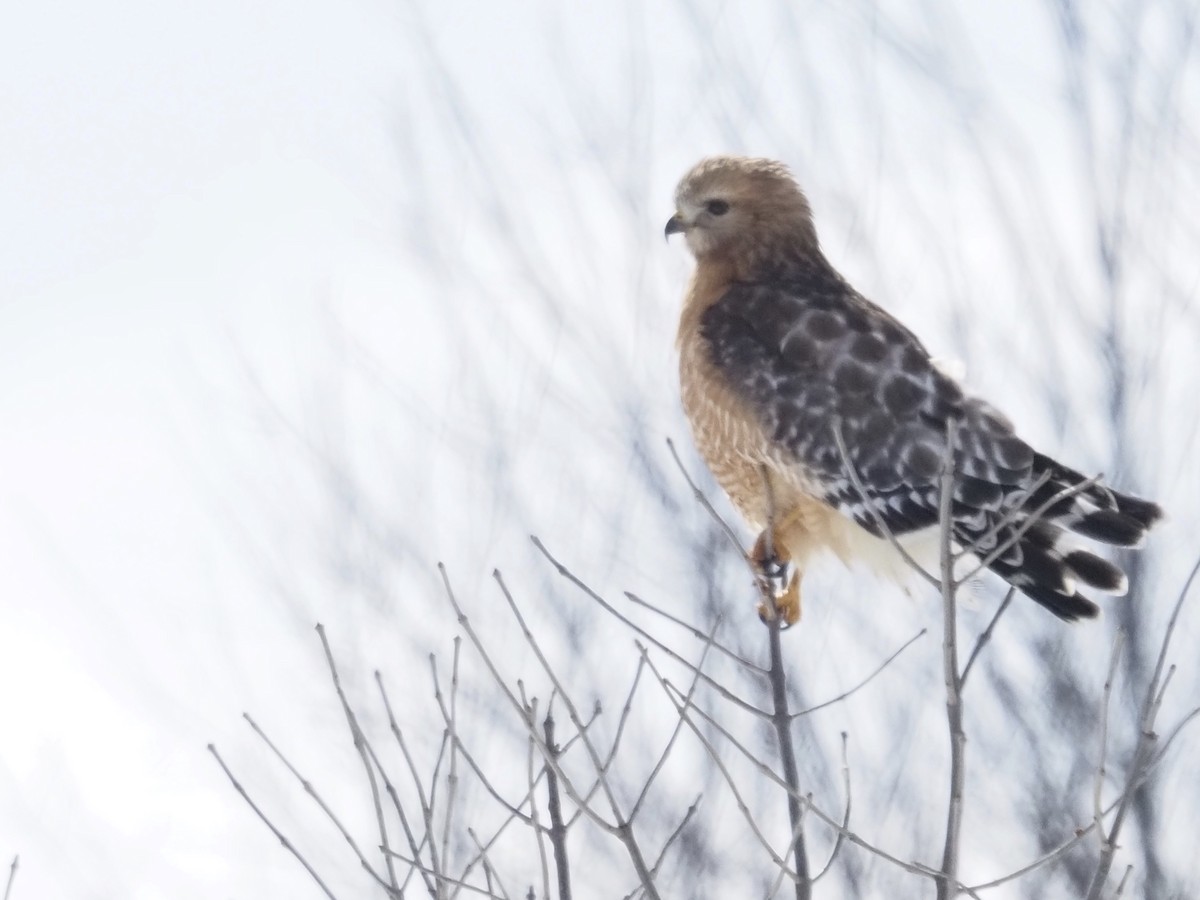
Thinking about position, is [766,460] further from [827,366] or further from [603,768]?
[603,768]

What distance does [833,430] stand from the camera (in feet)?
15.0

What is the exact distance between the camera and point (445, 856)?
3.13 metres

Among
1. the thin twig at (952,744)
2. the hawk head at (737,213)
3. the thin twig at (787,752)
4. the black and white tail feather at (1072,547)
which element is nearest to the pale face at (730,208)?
the hawk head at (737,213)

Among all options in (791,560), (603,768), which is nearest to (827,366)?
(791,560)

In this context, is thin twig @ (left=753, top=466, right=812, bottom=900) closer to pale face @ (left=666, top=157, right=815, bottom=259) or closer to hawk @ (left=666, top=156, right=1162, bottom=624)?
hawk @ (left=666, top=156, right=1162, bottom=624)

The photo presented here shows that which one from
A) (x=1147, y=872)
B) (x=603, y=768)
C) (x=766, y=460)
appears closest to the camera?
(x=603, y=768)

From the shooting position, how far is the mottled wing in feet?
15.1

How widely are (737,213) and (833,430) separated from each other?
41.2 inches

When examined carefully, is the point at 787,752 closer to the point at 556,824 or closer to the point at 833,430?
the point at 556,824

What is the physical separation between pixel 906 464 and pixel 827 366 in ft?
1.24

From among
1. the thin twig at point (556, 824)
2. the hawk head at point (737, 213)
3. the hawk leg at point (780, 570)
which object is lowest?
the thin twig at point (556, 824)

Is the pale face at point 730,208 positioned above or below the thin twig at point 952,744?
above

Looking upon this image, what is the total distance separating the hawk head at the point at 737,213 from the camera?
5359mm

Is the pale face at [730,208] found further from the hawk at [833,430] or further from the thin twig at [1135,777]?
the thin twig at [1135,777]
